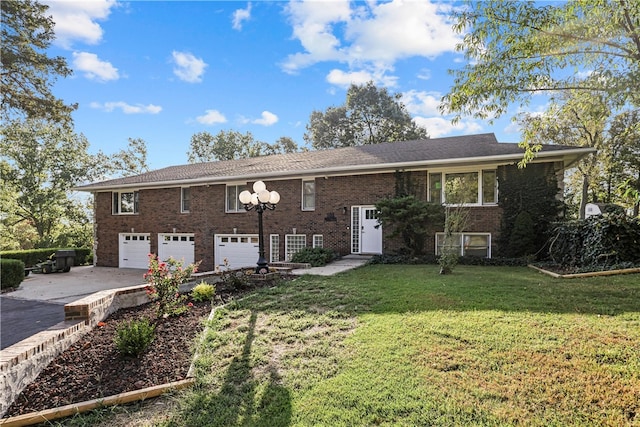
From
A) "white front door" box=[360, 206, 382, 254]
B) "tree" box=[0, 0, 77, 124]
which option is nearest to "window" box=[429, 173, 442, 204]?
"white front door" box=[360, 206, 382, 254]

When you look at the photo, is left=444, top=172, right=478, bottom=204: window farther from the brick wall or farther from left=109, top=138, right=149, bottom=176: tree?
left=109, top=138, right=149, bottom=176: tree

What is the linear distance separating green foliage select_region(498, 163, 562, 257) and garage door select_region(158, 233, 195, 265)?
1319 centimetres

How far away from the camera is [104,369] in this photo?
395 centimetres

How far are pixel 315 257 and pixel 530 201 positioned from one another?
7324mm

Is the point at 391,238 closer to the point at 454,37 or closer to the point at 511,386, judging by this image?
the point at 454,37

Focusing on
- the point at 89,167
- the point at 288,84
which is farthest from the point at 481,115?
the point at 89,167

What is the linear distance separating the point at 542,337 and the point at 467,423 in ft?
6.07

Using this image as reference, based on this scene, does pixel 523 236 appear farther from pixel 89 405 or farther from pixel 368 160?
pixel 89 405

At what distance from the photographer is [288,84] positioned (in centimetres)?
1545

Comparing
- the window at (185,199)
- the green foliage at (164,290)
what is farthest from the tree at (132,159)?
the green foliage at (164,290)

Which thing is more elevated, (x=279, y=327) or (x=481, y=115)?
(x=481, y=115)

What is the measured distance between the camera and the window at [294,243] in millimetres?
14055

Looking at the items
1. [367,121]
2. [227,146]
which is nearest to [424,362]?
[367,121]

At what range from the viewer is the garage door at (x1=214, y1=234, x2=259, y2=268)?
14.9 m
